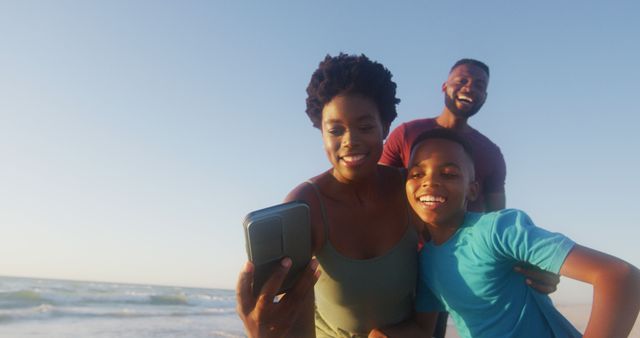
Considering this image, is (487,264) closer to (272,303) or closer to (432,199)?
(432,199)

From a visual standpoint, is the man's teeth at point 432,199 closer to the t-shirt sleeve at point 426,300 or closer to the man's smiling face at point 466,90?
Answer: the t-shirt sleeve at point 426,300

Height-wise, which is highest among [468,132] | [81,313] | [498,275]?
[468,132]

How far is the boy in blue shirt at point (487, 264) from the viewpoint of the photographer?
1.68m

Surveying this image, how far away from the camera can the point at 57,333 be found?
11.8 m

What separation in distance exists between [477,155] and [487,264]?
1.70m

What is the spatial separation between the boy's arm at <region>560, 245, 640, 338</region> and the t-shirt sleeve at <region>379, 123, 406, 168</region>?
2047 millimetres

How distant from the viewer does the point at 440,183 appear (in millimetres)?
2443

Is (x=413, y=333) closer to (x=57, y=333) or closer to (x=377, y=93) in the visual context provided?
(x=377, y=93)

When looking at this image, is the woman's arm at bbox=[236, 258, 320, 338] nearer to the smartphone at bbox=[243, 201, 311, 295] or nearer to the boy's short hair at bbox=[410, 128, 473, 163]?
the smartphone at bbox=[243, 201, 311, 295]

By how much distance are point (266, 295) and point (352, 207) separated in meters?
0.83


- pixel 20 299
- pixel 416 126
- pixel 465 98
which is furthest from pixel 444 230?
pixel 20 299

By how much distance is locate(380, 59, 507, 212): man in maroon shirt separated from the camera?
12.1ft

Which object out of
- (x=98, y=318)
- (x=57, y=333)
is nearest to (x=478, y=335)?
(x=57, y=333)

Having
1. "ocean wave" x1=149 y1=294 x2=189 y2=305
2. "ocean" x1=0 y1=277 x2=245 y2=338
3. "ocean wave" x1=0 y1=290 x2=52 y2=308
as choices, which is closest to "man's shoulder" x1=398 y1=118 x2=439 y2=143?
"ocean" x1=0 y1=277 x2=245 y2=338
